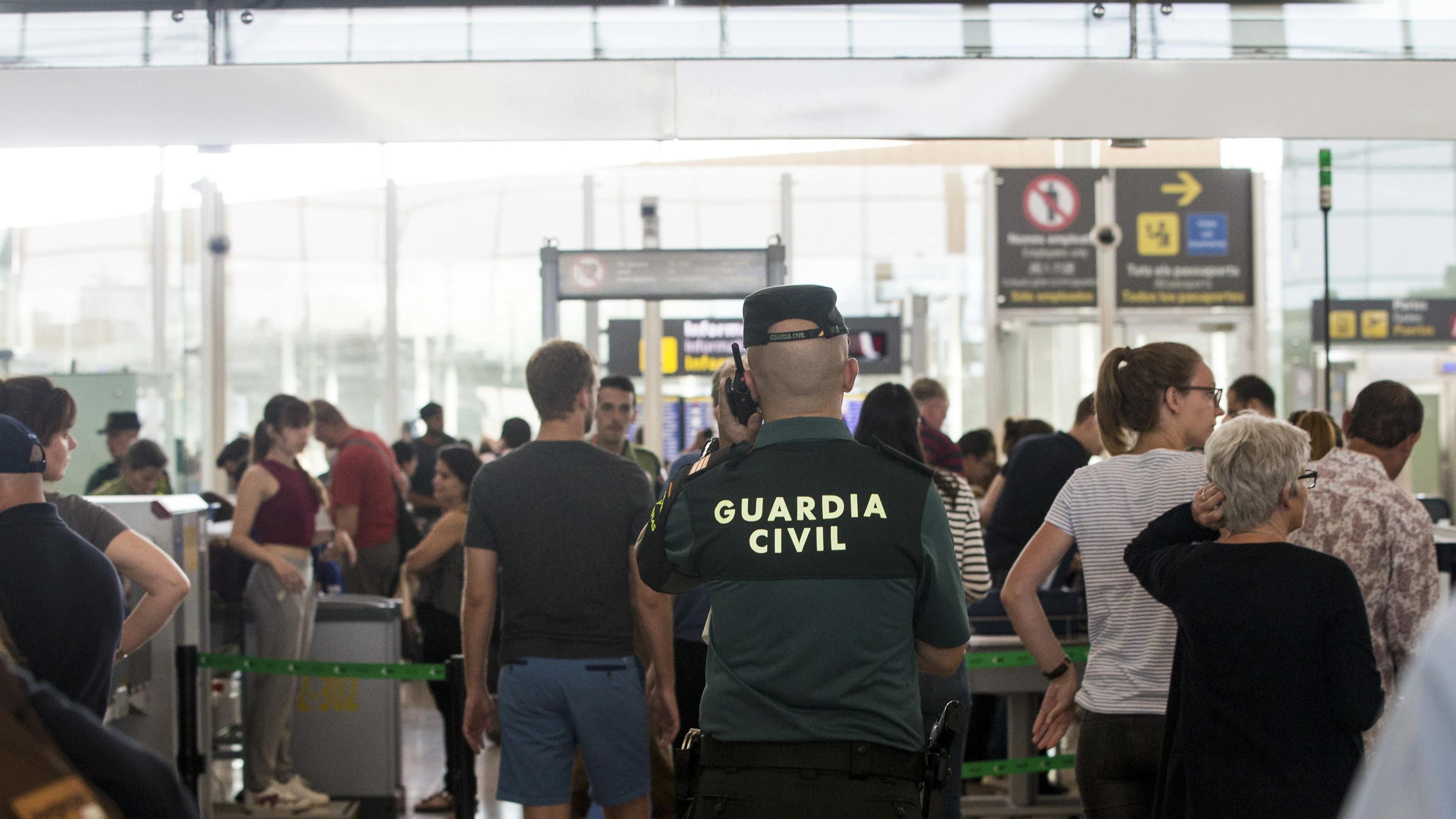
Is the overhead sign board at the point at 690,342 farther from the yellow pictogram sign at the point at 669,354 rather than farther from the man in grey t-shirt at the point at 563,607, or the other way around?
the man in grey t-shirt at the point at 563,607

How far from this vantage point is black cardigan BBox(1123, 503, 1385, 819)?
2268 mm

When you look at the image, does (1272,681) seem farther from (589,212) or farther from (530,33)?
(589,212)

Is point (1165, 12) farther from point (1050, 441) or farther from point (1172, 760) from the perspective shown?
point (1172, 760)

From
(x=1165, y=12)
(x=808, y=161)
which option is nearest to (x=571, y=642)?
(x=1165, y=12)

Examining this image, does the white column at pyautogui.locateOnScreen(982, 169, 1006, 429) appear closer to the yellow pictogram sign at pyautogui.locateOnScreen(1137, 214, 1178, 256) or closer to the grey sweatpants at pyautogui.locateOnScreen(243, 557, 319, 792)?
the yellow pictogram sign at pyautogui.locateOnScreen(1137, 214, 1178, 256)

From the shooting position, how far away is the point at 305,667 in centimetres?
487

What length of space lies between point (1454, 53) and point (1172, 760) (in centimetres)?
350

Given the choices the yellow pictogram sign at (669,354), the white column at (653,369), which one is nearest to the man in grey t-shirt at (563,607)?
the white column at (653,369)

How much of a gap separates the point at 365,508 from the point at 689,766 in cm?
561

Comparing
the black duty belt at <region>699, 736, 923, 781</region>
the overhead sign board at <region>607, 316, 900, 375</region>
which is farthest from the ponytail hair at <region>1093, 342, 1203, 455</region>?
the overhead sign board at <region>607, 316, 900, 375</region>

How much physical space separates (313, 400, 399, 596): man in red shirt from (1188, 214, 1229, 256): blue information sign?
253 inches

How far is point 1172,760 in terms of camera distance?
2.49 metres

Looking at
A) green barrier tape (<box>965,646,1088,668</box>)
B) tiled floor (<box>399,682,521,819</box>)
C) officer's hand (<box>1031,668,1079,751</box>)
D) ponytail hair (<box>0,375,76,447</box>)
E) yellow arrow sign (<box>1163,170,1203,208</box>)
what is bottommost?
tiled floor (<box>399,682,521,819</box>)

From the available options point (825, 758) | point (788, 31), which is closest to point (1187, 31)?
point (788, 31)
